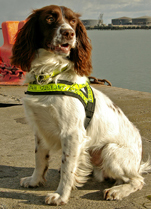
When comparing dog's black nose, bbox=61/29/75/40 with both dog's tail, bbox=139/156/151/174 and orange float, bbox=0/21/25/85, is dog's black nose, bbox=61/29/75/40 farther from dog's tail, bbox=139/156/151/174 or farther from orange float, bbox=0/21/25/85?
orange float, bbox=0/21/25/85

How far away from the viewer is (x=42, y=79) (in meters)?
2.71

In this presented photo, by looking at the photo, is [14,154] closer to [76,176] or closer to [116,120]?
[76,176]

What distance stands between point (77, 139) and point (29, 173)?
0.96 meters

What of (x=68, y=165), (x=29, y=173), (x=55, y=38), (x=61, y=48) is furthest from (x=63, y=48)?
(x=29, y=173)

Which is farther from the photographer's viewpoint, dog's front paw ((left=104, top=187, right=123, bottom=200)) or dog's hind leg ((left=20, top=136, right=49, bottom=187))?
dog's hind leg ((left=20, top=136, right=49, bottom=187))

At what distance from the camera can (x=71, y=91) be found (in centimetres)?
261

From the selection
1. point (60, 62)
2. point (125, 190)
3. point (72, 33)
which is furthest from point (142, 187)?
point (72, 33)

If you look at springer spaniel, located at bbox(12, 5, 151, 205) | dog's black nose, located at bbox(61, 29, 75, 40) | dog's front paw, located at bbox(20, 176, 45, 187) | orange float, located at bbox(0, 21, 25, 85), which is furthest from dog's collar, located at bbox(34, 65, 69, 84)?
orange float, located at bbox(0, 21, 25, 85)

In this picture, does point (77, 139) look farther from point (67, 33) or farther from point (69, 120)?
point (67, 33)

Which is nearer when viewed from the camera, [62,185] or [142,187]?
[62,185]

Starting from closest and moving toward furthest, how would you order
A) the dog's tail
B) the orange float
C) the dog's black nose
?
the dog's black nose → the dog's tail → the orange float

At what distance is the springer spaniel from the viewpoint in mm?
2551

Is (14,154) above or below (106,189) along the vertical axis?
below

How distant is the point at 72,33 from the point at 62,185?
142 cm
